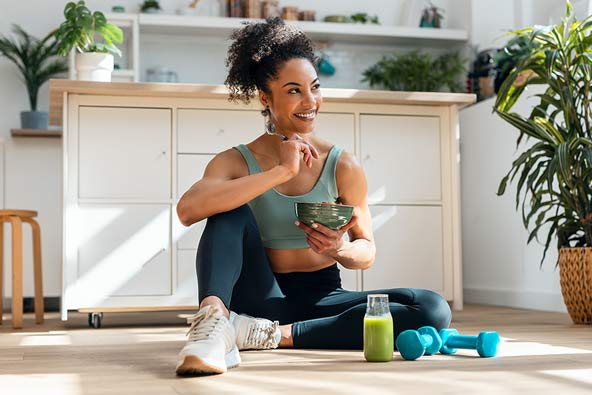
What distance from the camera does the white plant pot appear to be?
133 inches

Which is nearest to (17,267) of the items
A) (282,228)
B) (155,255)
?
(155,255)

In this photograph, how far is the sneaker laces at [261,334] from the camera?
2178 millimetres

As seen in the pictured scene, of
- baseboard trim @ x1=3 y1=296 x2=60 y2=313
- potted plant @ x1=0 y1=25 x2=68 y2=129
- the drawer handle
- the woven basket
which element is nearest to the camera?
the woven basket

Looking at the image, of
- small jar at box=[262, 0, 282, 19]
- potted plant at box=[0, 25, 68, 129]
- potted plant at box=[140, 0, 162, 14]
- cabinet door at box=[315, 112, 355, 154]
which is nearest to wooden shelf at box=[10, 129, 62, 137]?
potted plant at box=[0, 25, 68, 129]

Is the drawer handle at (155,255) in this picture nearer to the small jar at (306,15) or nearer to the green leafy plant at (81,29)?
the green leafy plant at (81,29)

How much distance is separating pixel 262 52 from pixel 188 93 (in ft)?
3.24

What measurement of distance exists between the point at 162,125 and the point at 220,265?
1.51m

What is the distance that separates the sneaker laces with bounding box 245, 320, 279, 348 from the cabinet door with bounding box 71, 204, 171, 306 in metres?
1.24

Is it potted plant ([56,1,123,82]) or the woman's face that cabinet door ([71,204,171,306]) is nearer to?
potted plant ([56,1,123,82])

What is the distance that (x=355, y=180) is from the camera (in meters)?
2.38

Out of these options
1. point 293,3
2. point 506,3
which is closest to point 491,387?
point 506,3

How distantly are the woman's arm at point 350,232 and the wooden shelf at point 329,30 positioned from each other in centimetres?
307

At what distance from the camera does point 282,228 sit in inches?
91.0

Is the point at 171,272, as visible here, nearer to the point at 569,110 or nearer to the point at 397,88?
the point at 569,110
